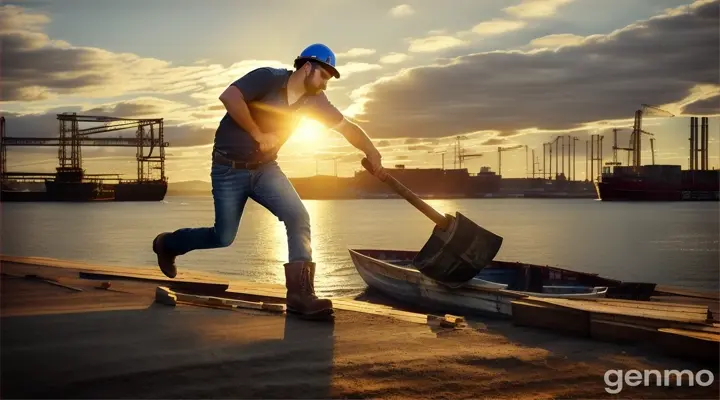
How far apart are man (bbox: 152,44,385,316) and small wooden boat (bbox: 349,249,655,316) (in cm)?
329

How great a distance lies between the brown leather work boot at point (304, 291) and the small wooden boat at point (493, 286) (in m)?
3.15

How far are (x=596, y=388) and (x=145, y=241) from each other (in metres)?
40.6

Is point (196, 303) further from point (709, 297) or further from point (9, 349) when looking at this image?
point (709, 297)

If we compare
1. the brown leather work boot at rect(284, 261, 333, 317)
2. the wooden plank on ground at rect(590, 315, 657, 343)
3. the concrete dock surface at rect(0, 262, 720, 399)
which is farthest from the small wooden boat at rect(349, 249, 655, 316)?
the brown leather work boot at rect(284, 261, 333, 317)

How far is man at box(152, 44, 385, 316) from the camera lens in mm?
5480

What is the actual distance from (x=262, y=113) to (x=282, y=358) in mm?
2158

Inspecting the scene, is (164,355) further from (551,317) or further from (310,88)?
(551,317)

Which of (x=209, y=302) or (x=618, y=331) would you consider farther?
(x=209, y=302)

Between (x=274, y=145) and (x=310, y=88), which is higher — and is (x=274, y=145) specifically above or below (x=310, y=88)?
below

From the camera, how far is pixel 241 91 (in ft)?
17.7

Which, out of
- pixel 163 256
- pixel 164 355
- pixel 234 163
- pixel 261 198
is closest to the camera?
pixel 164 355

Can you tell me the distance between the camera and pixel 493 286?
8617mm

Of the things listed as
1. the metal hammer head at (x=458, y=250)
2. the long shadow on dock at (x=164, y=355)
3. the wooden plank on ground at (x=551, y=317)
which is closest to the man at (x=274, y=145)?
the long shadow on dock at (x=164, y=355)

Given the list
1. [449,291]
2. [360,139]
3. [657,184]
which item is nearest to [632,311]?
[360,139]
